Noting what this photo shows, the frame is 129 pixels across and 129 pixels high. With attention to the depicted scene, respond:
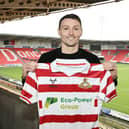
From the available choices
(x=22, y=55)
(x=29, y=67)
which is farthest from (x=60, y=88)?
(x=22, y=55)

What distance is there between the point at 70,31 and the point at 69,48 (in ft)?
0.56

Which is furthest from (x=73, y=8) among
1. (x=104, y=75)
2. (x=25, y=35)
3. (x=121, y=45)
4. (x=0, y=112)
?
(x=121, y=45)

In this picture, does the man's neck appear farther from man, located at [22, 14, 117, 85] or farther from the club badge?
the club badge

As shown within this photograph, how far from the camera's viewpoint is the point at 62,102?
5.71 feet

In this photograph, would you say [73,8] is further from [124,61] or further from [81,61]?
[124,61]

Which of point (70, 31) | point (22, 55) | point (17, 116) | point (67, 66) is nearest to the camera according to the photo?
point (70, 31)

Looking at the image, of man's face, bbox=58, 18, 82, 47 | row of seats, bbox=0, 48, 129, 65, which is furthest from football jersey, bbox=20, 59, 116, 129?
row of seats, bbox=0, 48, 129, 65

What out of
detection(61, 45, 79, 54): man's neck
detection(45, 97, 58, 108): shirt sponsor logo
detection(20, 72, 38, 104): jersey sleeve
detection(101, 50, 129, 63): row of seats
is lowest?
detection(101, 50, 129, 63): row of seats

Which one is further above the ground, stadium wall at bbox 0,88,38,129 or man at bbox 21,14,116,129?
man at bbox 21,14,116,129

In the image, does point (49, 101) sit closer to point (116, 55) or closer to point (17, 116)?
point (17, 116)

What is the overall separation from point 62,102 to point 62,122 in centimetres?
21

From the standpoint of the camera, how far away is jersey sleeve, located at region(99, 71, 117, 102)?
1746 mm

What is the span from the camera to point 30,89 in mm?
1747

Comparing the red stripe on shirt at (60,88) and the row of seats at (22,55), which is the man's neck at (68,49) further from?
the row of seats at (22,55)
